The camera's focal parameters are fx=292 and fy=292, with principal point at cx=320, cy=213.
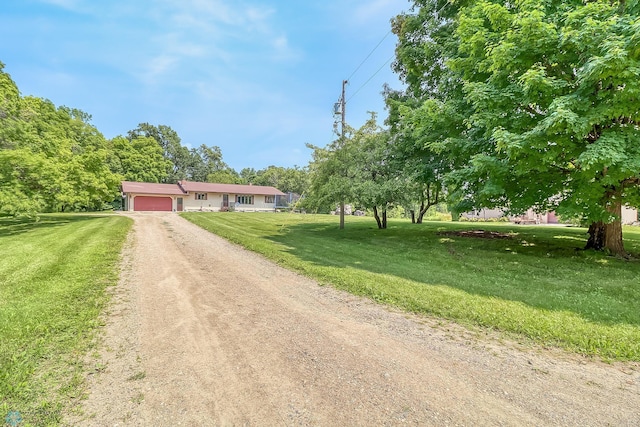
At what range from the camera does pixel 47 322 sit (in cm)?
429

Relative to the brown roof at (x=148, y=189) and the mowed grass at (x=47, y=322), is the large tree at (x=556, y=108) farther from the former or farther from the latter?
the brown roof at (x=148, y=189)

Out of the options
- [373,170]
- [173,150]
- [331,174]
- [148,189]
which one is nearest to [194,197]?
[148,189]

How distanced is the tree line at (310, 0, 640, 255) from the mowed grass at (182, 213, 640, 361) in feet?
5.27

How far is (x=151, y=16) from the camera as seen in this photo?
37.2 ft

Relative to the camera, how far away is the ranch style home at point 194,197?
1433 inches

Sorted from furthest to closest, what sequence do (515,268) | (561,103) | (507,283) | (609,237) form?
(609,237)
(515,268)
(507,283)
(561,103)

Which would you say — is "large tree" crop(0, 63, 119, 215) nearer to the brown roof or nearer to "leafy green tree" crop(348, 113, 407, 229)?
the brown roof

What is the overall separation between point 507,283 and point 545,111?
4.47 m

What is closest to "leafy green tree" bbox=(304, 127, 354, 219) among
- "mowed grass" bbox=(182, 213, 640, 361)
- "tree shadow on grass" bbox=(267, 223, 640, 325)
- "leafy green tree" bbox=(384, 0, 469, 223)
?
"leafy green tree" bbox=(384, 0, 469, 223)

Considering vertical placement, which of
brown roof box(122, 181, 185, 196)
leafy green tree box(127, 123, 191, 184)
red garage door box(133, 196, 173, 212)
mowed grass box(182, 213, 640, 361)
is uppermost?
leafy green tree box(127, 123, 191, 184)

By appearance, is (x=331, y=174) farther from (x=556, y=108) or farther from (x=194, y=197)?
(x=194, y=197)

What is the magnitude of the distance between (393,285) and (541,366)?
3220 millimetres

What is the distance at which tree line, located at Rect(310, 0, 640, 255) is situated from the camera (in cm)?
634

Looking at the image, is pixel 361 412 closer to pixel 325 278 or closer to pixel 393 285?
pixel 393 285
